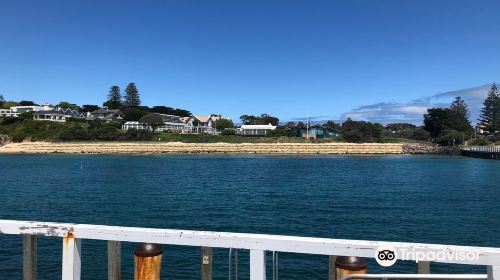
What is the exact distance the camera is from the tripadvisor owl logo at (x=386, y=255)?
3.50 m

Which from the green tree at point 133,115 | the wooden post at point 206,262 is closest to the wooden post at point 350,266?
the wooden post at point 206,262

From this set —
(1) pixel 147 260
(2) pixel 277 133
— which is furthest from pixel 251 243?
(2) pixel 277 133

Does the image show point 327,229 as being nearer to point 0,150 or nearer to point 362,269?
point 362,269

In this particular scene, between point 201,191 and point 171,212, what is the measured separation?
978 cm

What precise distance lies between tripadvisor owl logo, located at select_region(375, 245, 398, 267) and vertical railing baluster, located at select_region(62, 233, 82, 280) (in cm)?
294

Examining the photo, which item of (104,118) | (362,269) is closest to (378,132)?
(104,118)

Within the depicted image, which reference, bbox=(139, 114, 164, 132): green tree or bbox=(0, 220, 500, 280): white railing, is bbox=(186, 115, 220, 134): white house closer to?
bbox=(139, 114, 164, 132): green tree

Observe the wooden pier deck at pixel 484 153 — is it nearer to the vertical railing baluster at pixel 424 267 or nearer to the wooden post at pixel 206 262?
the vertical railing baluster at pixel 424 267

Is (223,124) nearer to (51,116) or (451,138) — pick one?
(51,116)

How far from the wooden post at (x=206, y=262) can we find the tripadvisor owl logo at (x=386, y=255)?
65.4 inches

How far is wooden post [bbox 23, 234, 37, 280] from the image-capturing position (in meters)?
4.47

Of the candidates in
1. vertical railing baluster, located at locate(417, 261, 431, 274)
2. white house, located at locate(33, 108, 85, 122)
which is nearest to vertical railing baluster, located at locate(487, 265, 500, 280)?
vertical railing baluster, located at locate(417, 261, 431, 274)

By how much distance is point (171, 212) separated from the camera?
79.7ft

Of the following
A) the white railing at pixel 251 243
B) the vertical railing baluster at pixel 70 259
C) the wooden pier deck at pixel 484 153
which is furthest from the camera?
the wooden pier deck at pixel 484 153
